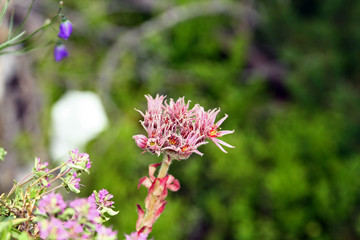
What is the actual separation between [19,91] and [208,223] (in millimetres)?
1753

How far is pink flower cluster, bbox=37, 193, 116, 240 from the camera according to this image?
0.58 m

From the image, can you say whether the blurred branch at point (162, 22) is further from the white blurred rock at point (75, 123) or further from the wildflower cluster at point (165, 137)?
the wildflower cluster at point (165, 137)

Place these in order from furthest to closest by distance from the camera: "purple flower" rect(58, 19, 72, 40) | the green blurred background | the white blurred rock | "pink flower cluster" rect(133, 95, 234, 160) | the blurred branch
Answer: the blurred branch → the white blurred rock → the green blurred background → "purple flower" rect(58, 19, 72, 40) → "pink flower cluster" rect(133, 95, 234, 160)

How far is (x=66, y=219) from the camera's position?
66 centimetres

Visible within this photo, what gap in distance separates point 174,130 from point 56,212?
0.22 metres

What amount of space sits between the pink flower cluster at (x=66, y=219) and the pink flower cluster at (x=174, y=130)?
0.14 m

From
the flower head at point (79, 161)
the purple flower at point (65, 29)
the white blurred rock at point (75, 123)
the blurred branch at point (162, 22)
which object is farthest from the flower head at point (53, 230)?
the blurred branch at point (162, 22)

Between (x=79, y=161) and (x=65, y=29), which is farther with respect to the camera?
(x=65, y=29)

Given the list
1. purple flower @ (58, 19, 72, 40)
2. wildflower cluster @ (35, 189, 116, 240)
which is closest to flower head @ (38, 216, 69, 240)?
wildflower cluster @ (35, 189, 116, 240)

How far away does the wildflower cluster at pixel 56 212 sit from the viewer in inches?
23.8

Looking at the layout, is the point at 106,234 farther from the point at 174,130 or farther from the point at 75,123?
the point at 75,123

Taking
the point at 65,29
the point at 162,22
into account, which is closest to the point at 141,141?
the point at 65,29

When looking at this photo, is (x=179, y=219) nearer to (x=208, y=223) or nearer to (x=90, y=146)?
(x=208, y=223)

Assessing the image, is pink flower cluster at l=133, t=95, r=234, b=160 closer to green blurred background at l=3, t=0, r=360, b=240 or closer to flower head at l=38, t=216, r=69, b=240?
flower head at l=38, t=216, r=69, b=240
